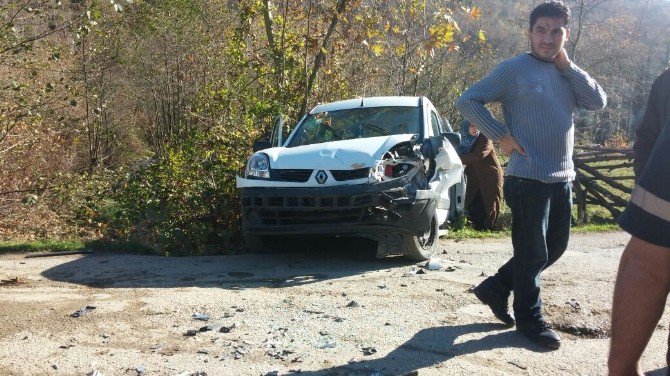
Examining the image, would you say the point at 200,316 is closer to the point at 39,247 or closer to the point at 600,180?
the point at 39,247

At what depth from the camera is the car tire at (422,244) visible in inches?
286

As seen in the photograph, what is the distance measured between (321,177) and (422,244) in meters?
1.31

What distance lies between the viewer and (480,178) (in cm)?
1137

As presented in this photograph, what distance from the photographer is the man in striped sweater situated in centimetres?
448

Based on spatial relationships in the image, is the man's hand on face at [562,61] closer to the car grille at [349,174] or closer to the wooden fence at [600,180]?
the car grille at [349,174]

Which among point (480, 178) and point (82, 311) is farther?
point (480, 178)

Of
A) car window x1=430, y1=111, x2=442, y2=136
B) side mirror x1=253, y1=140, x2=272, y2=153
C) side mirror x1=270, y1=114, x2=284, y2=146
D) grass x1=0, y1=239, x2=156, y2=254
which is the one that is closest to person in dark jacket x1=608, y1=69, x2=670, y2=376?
side mirror x1=253, y1=140, x2=272, y2=153

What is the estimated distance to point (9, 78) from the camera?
35.2 ft

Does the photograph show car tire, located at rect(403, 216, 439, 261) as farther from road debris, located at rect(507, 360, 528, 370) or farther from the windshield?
road debris, located at rect(507, 360, 528, 370)

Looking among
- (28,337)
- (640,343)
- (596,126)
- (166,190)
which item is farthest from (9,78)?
(596,126)

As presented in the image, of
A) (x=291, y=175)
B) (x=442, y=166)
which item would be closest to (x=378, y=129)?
(x=442, y=166)

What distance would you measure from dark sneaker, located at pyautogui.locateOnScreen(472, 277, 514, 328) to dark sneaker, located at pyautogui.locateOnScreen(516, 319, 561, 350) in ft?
0.90

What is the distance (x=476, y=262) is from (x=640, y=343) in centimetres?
563

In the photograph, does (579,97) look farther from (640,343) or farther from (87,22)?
(87,22)
